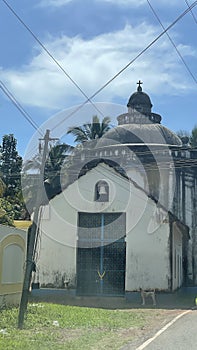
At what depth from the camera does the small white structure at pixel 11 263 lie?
1480 centimetres

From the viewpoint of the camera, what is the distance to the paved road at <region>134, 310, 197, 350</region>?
9.18 m

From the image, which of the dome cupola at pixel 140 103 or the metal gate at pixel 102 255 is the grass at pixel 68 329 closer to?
the metal gate at pixel 102 255

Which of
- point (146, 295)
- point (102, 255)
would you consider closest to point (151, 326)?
point (146, 295)

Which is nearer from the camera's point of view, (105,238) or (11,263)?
(11,263)

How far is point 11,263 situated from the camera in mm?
15664

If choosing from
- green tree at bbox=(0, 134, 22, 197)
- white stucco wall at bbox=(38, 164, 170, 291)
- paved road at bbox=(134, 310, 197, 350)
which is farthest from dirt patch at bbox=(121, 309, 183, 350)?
green tree at bbox=(0, 134, 22, 197)

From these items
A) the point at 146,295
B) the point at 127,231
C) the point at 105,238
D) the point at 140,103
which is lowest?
the point at 146,295

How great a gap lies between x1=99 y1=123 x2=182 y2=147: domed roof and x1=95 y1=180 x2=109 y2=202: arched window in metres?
7.45

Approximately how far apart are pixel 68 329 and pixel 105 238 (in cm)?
1058

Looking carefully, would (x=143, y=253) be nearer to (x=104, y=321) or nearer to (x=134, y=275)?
(x=134, y=275)

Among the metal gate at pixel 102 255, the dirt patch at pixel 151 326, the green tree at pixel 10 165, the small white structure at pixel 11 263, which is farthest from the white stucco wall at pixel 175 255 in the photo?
the green tree at pixel 10 165

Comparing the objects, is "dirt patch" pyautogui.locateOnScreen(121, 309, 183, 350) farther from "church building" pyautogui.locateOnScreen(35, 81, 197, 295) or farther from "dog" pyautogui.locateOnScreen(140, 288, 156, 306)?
"church building" pyautogui.locateOnScreen(35, 81, 197, 295)

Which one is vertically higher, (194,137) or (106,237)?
(194,137)

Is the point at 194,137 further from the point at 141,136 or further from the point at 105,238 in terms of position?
the point at 105,238
